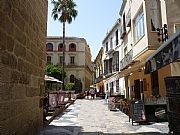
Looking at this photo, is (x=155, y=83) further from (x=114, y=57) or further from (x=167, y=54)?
(x=114, y=57)

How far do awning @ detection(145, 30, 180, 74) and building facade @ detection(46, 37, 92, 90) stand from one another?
178 feet

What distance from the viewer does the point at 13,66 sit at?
433 centimetres

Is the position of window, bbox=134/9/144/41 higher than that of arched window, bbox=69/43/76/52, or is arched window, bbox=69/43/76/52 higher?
arched window, bbox=69/43/76/52

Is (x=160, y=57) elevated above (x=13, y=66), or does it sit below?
above

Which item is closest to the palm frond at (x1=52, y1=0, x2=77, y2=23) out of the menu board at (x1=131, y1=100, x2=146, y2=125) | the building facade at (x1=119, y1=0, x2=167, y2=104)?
the building facade at (x1=119, y1=0, x2=167, y2=104)

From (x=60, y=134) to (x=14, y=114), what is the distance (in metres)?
2.71

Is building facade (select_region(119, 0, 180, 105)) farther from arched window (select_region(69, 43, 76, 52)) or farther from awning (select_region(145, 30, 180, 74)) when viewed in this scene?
arched window (select_region(69, 43, 76, 52))

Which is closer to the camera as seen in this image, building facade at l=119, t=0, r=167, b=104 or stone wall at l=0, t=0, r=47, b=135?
stone wall at l=0, t=0, r=47, b=135

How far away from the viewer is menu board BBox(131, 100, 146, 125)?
864 cm

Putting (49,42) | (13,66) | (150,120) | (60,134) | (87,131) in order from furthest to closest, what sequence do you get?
(49,42) → (150,120) → (87,131) → (60,134) → (13,66)

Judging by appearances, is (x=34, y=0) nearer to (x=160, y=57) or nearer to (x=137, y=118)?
(x=160, y=57)

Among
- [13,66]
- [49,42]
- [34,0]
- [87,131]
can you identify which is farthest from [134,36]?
[49,42]

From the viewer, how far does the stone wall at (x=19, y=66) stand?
3.86 meters

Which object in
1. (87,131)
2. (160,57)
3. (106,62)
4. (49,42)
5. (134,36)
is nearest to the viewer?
(160,57)
